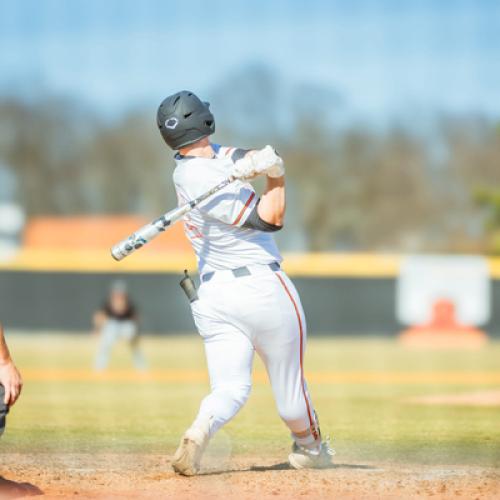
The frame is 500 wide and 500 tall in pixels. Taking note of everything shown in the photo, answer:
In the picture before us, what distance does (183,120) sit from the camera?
4.91 m

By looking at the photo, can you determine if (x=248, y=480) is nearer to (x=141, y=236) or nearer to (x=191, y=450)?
(x=191, y=450)

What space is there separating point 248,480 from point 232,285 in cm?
92

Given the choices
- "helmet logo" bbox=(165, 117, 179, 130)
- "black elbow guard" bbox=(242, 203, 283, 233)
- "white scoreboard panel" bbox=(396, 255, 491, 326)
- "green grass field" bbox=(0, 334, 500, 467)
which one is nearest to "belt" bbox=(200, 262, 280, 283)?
"black elbow guard" bbox=(242, 203, 283, 233)

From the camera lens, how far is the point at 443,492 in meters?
4.69

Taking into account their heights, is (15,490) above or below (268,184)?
below

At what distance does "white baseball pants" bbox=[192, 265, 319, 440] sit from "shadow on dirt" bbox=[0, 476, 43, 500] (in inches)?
32.0

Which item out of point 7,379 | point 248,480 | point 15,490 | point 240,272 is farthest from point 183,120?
point 15,490

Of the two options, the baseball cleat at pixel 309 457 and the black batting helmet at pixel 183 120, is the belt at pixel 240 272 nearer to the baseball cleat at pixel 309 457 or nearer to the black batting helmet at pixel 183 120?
the black batting helmet at pixel 183 120

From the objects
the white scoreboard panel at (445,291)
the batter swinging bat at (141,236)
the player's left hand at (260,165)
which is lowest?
the white scoreboard panel at (445,291)

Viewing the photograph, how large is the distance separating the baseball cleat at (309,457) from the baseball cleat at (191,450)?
0.62 metres

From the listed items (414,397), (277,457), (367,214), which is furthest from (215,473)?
(367,214)

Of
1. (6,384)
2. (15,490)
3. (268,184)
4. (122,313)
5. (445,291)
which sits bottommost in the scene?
(445,291)

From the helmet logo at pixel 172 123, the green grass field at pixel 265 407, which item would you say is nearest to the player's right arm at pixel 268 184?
the helmet logo at pixel 172 123

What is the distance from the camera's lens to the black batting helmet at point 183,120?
4922 mm
